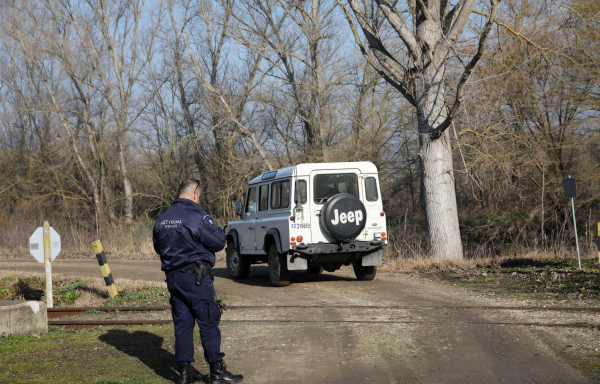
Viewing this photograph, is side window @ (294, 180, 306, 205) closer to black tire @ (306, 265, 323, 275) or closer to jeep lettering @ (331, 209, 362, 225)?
jeep lettering @ (331, 209, 362, 225)

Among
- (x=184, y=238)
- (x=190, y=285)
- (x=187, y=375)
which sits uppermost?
(x=184, y=238)

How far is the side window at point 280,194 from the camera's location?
37.4 ft

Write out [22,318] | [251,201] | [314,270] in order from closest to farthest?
[22,318]
[251,201]
[314,270]

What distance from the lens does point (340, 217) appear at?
10.7 m

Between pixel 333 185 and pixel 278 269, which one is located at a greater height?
Result: pixel 333 185

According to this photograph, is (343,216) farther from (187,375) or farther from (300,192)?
(187,375)

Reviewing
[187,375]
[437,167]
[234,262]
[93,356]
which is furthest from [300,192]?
[187,375]

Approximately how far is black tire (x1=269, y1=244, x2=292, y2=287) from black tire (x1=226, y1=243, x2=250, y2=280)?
1.64m

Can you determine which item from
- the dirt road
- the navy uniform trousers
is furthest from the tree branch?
the navy uniform trousers

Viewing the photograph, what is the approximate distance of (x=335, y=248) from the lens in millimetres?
10883

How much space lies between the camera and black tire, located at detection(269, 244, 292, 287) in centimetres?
1132

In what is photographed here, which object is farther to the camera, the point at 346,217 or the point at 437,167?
the point at 437,167

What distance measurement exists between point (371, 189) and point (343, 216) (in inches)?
44.0

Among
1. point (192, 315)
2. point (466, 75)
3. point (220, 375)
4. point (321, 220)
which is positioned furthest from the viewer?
point (466, 75)
